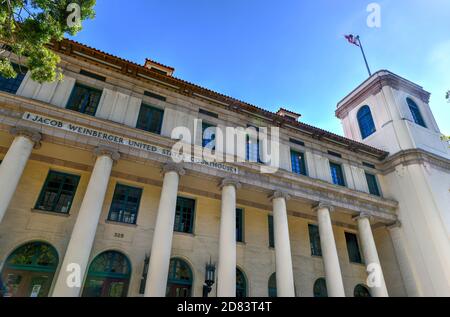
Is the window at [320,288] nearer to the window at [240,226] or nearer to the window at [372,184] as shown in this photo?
the window at [240,226]

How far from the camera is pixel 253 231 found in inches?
616

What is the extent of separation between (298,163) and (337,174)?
118 inches

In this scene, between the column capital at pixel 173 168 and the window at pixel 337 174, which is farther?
the window at pixel 337 174

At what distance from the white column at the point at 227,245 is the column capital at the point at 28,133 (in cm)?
788

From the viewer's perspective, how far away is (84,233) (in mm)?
9703

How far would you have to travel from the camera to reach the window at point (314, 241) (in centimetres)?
1687

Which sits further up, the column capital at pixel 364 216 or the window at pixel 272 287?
the column capital at pixel 364 216

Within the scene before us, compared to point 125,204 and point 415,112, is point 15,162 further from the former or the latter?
point 415,112

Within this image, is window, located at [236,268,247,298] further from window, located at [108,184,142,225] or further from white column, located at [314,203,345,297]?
window, located at [108,184,142,225]

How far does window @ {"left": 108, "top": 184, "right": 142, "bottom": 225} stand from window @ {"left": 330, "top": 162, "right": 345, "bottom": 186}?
1168 cm

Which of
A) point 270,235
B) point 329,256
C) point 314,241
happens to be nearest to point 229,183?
point 270,235

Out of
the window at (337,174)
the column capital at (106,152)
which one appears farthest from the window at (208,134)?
the window at (337,174)
